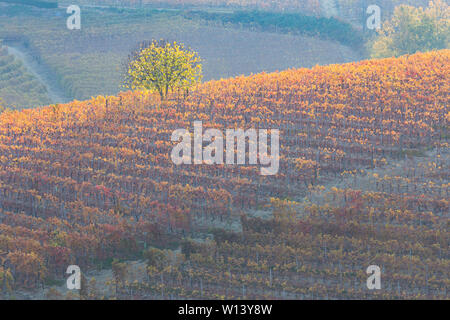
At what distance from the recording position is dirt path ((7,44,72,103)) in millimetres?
85262

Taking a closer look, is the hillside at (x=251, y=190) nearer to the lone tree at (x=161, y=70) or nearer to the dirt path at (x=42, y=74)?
the lone tree at (x=161, y=70)

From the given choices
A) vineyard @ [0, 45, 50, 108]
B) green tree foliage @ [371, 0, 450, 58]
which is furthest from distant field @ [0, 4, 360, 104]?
green tree foliage @ [371, 0, 450, 58]

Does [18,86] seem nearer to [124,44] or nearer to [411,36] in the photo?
[124,44]

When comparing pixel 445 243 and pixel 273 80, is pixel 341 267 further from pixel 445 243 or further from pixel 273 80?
pixel 273 80

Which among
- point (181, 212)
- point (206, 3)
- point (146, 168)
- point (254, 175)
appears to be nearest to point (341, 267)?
point (181, 212)

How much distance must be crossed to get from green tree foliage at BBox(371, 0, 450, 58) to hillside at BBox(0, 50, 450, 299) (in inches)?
1415

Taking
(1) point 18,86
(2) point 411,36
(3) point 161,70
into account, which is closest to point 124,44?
(1) point 18,86

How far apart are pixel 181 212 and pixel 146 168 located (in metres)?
7.98

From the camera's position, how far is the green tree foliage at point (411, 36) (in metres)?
97.9

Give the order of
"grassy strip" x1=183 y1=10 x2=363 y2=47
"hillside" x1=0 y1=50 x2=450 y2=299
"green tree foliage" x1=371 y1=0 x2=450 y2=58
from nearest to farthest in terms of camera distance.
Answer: "hillside" x1=0 y1=50 x2=450 y2=299
"green tree foliage" x1=371 y1=0 x2=450 y2=58
"grassy strip" x1=183 y1=10 x2=363 y2=47

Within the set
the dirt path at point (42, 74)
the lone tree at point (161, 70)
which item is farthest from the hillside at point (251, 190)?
the dirt path at point (42, 74)

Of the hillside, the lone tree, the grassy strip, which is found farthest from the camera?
the grassy strip

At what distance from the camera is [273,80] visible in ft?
199

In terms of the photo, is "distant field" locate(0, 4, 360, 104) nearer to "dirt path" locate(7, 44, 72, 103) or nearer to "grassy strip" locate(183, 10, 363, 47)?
"dirt path" locate(7, 44, 72, 103)
